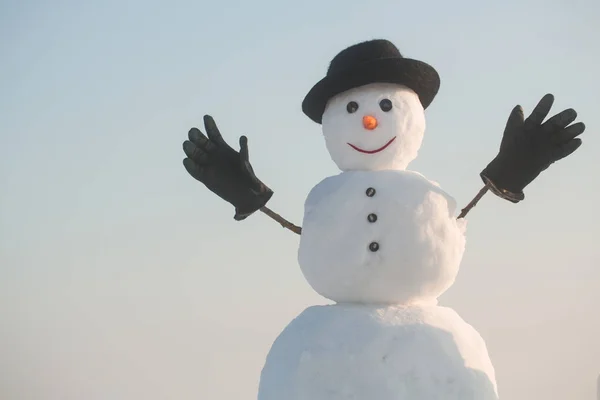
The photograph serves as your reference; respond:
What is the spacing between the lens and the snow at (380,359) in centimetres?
402

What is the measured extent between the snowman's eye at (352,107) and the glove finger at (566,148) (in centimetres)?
126

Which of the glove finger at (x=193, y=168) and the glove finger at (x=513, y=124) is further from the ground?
the glove finger at (x=513, y=124)

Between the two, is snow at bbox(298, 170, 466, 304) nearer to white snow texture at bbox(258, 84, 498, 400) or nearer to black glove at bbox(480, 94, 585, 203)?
white snow texture at bbox(258, 84, 498, 400)

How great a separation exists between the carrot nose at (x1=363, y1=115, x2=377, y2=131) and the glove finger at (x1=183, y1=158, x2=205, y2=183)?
1.08m

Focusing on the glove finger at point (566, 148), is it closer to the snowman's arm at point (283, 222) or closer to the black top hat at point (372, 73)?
the black top hat at point (372, 73)

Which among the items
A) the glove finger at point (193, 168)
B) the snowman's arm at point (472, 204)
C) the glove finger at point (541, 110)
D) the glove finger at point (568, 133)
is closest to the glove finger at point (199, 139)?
the glove finger at point (193, 168)

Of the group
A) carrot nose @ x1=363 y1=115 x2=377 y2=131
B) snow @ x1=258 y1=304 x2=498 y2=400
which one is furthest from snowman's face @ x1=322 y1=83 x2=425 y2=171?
snow @ x1=258 y1=304 x2=498 y2=400

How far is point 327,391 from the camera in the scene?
406 cm

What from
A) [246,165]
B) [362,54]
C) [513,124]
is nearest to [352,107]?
[362,54]

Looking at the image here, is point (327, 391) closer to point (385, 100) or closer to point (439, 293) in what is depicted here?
point (439, 293)

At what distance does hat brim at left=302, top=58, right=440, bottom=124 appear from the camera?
464 cm

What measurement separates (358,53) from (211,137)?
3.59ft

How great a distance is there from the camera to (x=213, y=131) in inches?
186

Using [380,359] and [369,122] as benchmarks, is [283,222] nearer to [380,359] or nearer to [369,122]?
[369,122]
